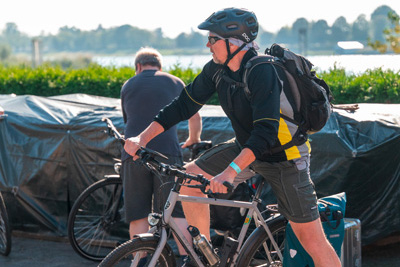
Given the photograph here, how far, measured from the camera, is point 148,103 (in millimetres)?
4891

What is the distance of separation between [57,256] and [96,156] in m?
0.97

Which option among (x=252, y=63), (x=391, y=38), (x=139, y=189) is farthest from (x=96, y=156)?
(x=391, y=38)

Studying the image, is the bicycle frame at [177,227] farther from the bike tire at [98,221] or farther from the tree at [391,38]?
the tree at [391,38]

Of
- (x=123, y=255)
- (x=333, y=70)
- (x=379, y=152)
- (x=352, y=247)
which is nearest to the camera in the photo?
(x=123, y=255)

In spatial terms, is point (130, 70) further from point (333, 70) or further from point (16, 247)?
point (16, 247)

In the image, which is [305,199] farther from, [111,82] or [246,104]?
[111,82]

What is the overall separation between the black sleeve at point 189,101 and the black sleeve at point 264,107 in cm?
53

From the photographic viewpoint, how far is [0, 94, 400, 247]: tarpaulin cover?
5.07 m

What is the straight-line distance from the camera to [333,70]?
7.84m

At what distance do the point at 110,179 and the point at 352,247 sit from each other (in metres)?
2.13

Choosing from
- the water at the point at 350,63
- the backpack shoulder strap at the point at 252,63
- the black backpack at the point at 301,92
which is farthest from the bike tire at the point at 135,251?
the water at the point at 350,63

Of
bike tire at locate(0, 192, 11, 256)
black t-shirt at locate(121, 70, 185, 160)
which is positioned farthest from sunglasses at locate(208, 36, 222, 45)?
bike tire at locate(0, 192, 11, 256)

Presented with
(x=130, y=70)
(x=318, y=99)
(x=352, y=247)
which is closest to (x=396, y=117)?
A: (x=352, y=247)

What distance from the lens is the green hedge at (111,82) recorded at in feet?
22.2
